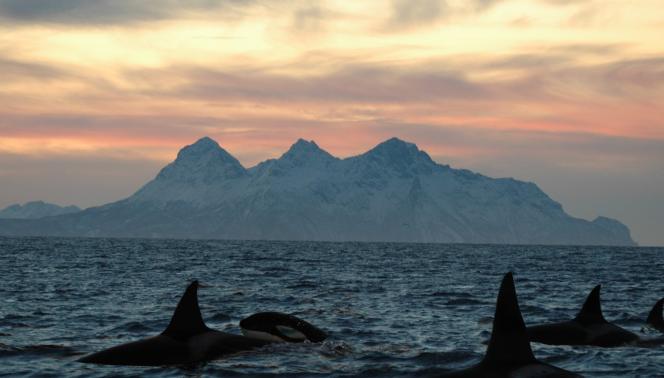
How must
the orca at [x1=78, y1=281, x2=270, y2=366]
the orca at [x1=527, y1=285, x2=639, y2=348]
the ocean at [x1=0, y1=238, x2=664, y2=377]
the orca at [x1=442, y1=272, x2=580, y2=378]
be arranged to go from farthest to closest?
the orca at [x1=527, y1=285, x2=639, y2=348] < the ocean at [x1=0, y1=238, x2=664, y2=377] < the orca at [x1=78, y1=281, x2=270, y2=366] < the orca at [x1=442, y1=272, x2=580, y2=378]

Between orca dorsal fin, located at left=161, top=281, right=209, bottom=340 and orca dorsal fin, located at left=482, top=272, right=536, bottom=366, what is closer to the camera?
orca dorsal fin, located at left=482, top=272, right=536, bottom=366

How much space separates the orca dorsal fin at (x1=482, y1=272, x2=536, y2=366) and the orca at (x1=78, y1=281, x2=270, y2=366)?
667cm

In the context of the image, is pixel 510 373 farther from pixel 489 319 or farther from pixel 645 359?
pixel 489 319

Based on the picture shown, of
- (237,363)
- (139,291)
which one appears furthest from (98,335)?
(139,291)

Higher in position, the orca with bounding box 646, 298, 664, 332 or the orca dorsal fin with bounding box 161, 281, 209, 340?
the orca dorsal fin with bounding box 161, 281, 209, 340

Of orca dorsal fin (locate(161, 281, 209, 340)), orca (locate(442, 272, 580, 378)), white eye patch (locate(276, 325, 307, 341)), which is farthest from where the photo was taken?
white eye patch (locate(276, 325, 307, 341))

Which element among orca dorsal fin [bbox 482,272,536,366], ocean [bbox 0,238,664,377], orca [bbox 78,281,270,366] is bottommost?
ocean [bbox 0,238,664,377]

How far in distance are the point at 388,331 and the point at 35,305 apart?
14.9 metres

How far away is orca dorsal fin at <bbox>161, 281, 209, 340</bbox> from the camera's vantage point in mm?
19219

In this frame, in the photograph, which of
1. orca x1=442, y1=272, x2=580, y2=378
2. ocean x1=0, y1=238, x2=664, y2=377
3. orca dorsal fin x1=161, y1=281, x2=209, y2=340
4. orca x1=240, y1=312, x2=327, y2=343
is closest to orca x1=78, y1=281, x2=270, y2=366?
orca dorsal fin x1=161, y1=281, x2=209, y2=340

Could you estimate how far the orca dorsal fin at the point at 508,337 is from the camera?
49.8 ft

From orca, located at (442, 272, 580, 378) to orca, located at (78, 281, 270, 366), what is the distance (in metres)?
6.16

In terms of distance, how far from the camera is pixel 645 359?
861 inches

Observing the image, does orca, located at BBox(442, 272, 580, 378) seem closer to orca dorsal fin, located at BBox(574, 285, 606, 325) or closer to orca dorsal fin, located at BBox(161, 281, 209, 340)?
orca dorsal fin, located at BBox(161, 281, 209, 340)
